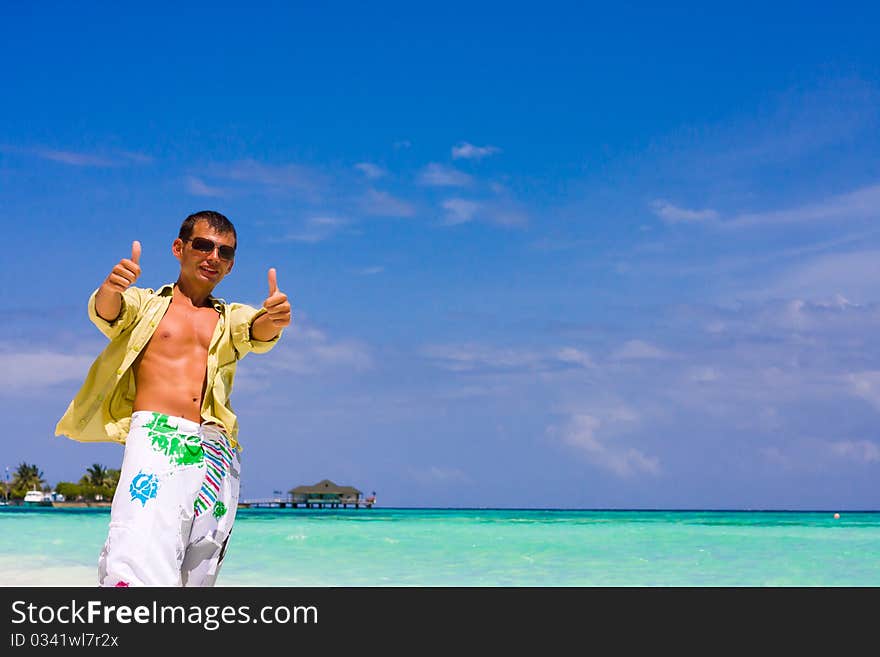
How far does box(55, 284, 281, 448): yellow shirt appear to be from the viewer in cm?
377

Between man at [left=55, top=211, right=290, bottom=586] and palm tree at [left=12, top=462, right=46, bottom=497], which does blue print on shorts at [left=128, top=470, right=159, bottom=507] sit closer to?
man at [left=55, top=211, right=290, bottom=586]

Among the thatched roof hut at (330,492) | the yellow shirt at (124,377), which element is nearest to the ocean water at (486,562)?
the yellow shirt at (124,377)

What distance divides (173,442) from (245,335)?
0.58m

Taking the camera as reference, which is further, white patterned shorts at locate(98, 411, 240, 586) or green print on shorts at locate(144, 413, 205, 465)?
green print on shorts at locate(144, 413, 205, 465)

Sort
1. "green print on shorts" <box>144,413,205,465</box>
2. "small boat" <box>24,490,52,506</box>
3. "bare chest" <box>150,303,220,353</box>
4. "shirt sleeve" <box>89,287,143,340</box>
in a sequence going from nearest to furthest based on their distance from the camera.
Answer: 1. "green print on shorts" <box>144,413,205,465</box>
2. "shirt sleeve" <box>89,287,143,340</box>
3. "bare chest" <box>150,303,220,353</box>
4. "small boat" <box>24,490,52,506</box>

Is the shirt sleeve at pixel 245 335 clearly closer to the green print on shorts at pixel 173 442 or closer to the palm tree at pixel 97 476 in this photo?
the green print on shorts at pixel 173 442

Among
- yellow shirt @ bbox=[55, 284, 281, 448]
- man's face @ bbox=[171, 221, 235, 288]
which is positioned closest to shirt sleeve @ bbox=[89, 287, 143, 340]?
yellow shirt @ bbox=[55, 284, 281, 448]

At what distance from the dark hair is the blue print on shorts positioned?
1048mm

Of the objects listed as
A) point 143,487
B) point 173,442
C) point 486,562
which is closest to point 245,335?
point 173,442

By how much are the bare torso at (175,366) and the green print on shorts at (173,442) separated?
0.09m

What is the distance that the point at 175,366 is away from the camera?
3.84 metres

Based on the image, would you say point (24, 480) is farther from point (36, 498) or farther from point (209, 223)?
point (209, 223)
